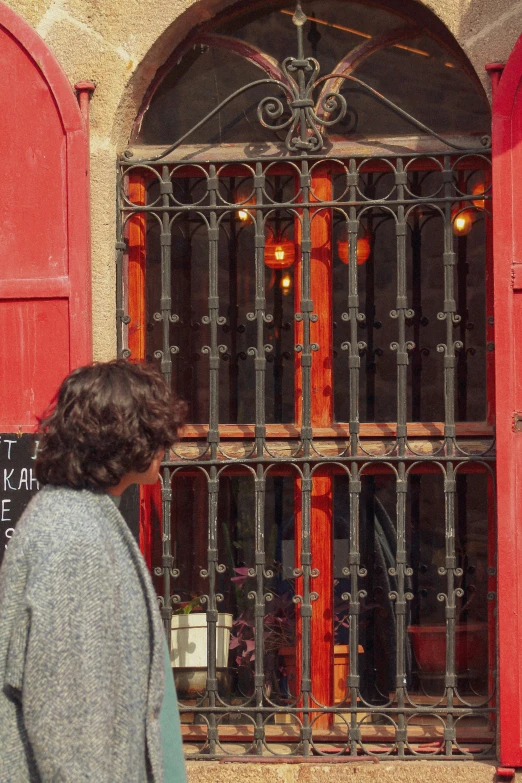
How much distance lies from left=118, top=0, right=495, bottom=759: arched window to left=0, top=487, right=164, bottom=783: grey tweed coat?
1882mm

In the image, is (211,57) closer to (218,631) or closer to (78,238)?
(78,238)

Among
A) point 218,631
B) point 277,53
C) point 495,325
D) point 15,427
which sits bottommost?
point 218,631

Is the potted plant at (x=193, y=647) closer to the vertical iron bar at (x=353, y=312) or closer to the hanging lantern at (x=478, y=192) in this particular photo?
the vertical iron bar at (x=353, y=312)

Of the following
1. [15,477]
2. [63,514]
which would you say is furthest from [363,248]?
[63,514]

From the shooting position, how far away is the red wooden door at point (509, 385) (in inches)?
154

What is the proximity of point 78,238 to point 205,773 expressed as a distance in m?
2.06

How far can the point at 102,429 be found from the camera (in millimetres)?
2293

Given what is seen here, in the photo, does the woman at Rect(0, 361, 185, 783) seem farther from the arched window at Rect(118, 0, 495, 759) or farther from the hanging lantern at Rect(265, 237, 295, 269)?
the hanging lantern at Rect(265, 237, 295, 269)

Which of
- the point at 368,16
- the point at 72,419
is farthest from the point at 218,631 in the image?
the point at 368,16

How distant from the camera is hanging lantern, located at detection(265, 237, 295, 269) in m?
4.40

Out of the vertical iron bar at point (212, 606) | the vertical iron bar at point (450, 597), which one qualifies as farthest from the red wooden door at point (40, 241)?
the vertical iron bar at point (450, 597)

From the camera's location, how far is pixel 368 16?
4.43 meters

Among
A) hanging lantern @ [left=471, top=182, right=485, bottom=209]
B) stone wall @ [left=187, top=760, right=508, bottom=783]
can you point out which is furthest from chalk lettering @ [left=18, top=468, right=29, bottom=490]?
hanging lantern @ [left=471, top=182, right=485, bottom=209]

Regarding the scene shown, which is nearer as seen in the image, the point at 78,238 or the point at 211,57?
the point at 78,238
